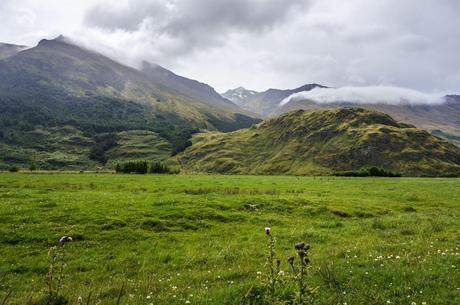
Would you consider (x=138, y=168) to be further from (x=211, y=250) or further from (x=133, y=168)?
(x=211, y=250)

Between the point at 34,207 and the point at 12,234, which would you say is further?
the point at 34,207

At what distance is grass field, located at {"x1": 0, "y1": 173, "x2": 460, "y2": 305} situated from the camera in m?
10.2

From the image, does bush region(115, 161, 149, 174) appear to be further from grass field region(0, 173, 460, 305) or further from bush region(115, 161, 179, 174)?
grass field region(0, 173, 460, 305)

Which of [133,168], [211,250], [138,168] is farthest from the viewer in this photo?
[138,168]

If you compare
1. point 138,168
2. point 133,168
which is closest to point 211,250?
point 138,168

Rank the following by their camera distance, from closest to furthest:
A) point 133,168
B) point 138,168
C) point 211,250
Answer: point 211,250 < point 133,168 < point 138,168

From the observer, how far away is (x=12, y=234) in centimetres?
1903

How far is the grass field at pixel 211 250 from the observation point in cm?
1019

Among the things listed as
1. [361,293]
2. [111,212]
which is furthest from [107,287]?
[111,212]

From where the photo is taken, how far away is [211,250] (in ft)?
57.6

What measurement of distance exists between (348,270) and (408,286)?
2112 mm

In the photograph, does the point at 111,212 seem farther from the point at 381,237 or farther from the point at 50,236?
the point at 381,237

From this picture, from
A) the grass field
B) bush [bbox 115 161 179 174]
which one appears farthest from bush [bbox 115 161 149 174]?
the grass field

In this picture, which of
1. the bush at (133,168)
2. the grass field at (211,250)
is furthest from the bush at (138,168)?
the grass field at (211,250)
